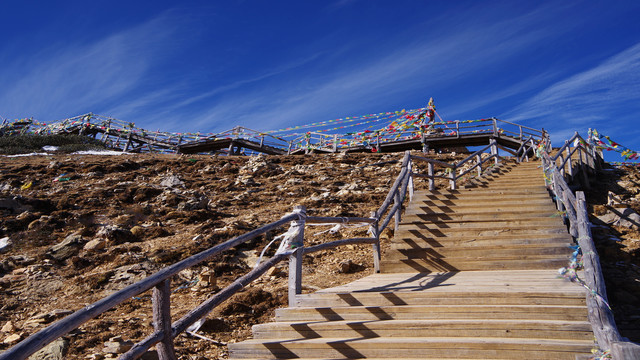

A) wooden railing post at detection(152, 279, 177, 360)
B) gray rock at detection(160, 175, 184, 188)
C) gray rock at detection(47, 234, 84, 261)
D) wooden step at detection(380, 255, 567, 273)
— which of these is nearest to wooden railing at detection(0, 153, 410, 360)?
wooden railing post at detection(152, 279, 177, 360)

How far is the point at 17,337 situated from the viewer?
6039 mm

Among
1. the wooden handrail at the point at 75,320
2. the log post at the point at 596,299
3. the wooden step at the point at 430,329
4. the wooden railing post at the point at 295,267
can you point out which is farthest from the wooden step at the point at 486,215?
the wooden handrail at the point at 75,320

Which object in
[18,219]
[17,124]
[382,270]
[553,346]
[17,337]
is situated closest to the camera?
[553,346]

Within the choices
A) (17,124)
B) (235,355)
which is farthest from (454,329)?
(17,124)

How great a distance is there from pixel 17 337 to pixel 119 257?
3.25 meters

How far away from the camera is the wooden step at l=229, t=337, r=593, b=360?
3512mm

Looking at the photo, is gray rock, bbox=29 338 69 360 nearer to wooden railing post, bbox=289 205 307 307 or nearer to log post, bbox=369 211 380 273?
wooden railing post, bbox=289 205 307 307

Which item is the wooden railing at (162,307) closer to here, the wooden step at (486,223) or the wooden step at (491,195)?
the wooden step at (486,223)

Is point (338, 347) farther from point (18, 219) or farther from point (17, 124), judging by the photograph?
point (17, 124)

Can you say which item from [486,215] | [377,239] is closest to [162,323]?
[377,239]

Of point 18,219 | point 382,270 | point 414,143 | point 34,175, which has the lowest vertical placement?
point 382,270

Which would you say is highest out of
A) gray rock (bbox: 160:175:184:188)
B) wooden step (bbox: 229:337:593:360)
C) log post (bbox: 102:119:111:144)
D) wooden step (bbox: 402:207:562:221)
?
log post (bbox: 102:119:111:144)

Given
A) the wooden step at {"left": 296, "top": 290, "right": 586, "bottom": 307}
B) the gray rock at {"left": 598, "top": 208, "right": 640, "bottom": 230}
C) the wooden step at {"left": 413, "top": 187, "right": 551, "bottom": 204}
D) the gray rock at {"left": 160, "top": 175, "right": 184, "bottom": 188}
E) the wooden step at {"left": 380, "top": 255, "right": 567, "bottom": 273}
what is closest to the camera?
the wooden step at {"left": 296, "top": 290, "right": 586, "bottom": 307}

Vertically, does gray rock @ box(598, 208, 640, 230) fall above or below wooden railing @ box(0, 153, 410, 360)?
above
